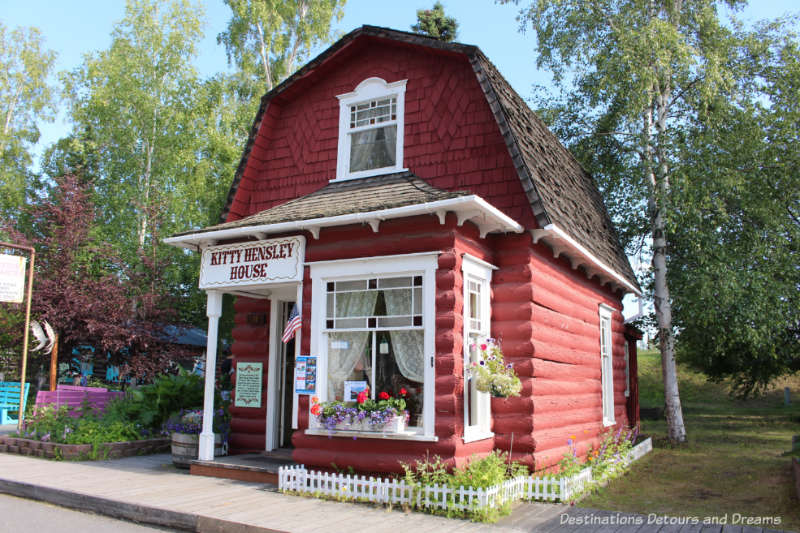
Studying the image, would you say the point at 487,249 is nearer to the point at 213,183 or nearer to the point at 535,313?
the point at 535,313

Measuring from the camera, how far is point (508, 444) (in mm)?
8258

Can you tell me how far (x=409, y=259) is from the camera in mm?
7973

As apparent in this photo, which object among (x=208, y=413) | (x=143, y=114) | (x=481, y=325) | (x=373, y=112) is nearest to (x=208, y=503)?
(x=208, y=413)

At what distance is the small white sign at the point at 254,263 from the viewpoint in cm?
870

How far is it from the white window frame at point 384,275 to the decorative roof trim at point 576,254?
180cm

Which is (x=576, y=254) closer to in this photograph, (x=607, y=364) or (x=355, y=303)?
(x=607, y=364)

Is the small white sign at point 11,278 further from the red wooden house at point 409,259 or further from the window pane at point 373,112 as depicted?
the window pane at point 373,112

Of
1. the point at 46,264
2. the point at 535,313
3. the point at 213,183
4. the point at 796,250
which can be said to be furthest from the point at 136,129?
the point at 796,250

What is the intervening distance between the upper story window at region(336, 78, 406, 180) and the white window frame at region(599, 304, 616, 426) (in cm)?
547

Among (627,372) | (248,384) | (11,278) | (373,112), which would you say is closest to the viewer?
(248,384)

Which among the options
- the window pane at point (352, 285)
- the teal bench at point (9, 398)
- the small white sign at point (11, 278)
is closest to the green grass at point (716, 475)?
the window pane at point (352, 285)

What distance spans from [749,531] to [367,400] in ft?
14.8

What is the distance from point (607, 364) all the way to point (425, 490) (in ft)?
23.2

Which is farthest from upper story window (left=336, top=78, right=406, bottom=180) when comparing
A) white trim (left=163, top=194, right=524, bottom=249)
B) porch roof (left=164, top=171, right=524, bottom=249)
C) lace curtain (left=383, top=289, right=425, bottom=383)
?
lace curtain (left=383, top=289, right=425, bottom=383)
